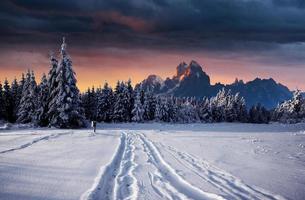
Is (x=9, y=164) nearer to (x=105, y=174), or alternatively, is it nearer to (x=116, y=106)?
(x=105, y=174)

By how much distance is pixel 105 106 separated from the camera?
7981 centimetres

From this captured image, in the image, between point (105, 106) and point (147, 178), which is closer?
point (147, 178)

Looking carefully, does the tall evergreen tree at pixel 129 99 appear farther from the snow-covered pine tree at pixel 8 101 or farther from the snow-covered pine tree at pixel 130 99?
the snow-covered pine tree at pixel 8 101

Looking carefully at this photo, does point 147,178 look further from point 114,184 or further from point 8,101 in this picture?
point 8,101

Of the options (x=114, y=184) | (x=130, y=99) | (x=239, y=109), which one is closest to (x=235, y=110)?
(x=239, y=109)

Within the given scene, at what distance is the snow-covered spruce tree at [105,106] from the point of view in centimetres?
7862

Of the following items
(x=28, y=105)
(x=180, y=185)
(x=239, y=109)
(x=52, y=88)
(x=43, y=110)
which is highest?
(x=52, y=88)

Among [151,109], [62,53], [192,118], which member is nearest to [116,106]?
[151,109]

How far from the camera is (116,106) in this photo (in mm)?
76625

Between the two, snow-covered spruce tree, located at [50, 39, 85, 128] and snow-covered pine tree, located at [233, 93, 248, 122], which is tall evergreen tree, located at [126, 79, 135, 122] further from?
snow-covered pine tree, located at [233, 93, 248, 122]

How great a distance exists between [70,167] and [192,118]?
11445 centimetres

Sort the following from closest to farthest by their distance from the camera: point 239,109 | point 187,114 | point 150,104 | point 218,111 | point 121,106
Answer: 1. point 121,106
2. point 150,104
3. point 218,111
4. point 239,109
5. point 187,114

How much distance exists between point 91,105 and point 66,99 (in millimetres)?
38895

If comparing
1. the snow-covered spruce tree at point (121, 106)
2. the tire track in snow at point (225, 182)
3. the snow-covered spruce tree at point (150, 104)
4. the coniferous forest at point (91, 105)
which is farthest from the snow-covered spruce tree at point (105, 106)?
the tire track in snow at point (225, 182)
